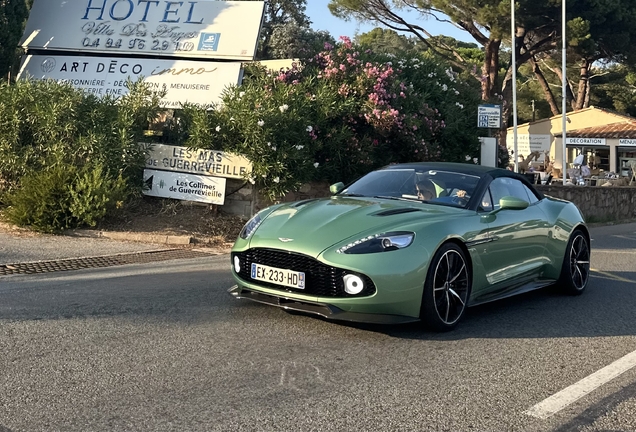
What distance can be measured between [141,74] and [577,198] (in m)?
12.0

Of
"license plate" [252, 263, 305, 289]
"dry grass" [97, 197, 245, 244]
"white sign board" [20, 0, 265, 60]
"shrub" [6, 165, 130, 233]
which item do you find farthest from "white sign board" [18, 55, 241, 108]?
"license plate" [252, 263, 305, 289]

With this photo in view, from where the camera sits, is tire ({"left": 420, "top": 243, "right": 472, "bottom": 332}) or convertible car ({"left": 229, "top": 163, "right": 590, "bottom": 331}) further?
tire ({"left": 420, "top": 243, "right": 472, "bottom": 332})

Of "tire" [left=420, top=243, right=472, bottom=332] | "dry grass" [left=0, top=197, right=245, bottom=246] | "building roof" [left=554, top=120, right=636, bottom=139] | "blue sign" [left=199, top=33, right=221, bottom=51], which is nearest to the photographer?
"tire" [left=420, top=243, right=472, bottom=332]

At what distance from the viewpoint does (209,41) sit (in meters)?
16.5

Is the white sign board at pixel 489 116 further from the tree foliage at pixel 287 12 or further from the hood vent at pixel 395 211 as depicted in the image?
the tree foliage at pixel 287 12

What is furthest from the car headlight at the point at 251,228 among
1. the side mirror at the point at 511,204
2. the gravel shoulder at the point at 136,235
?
the gravel shoulder at the point at 136,235

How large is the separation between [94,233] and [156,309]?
4.99m

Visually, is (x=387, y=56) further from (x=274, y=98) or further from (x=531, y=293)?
(x=531, y=293)

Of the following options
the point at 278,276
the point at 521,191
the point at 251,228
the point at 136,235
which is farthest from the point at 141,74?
the point at 278,276

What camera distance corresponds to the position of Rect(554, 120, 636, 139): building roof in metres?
39.8

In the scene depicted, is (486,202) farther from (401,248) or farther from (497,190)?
(401,248)

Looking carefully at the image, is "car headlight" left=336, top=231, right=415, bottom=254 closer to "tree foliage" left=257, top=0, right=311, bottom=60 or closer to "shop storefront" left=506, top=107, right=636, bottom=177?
"tree foliage" left=257, top=0, right=311, bottom=60

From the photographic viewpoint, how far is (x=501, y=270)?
630 cm

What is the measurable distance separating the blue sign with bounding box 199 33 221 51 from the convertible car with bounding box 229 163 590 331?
1026 centimetres
